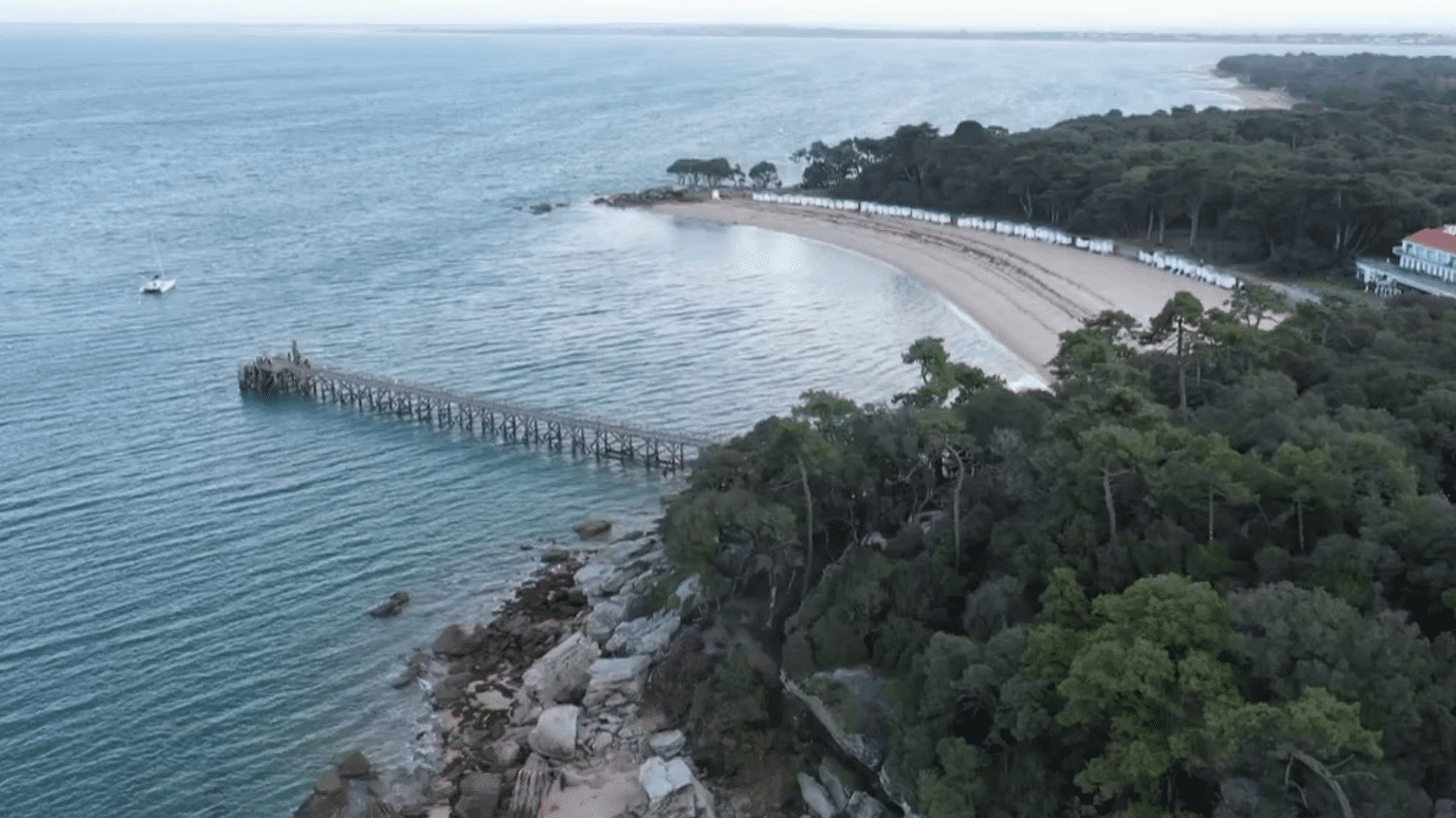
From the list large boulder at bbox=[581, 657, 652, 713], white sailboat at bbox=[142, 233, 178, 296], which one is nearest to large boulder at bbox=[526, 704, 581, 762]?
large boulder at bbox=[581, 657, 652, 713]

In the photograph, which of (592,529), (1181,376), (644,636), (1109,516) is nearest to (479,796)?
(644,636)

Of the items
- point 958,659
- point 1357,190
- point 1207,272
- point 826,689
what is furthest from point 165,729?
point 1357,190

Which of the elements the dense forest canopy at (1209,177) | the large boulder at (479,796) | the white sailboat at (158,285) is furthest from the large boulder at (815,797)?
the white sailboat at (158,285)

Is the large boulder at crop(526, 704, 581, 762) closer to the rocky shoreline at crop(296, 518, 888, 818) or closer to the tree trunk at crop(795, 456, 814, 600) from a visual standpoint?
the rocky shoreline at crop(296, 518, 888, 818)

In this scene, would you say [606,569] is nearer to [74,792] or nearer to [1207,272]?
[74,792]

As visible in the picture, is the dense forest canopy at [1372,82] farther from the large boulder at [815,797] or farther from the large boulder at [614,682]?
the large boulder at [815,797]

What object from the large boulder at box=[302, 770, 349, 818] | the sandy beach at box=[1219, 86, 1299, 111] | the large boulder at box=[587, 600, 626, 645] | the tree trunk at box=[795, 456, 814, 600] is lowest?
the large boulder at box=[302, 770, 349, 818]
